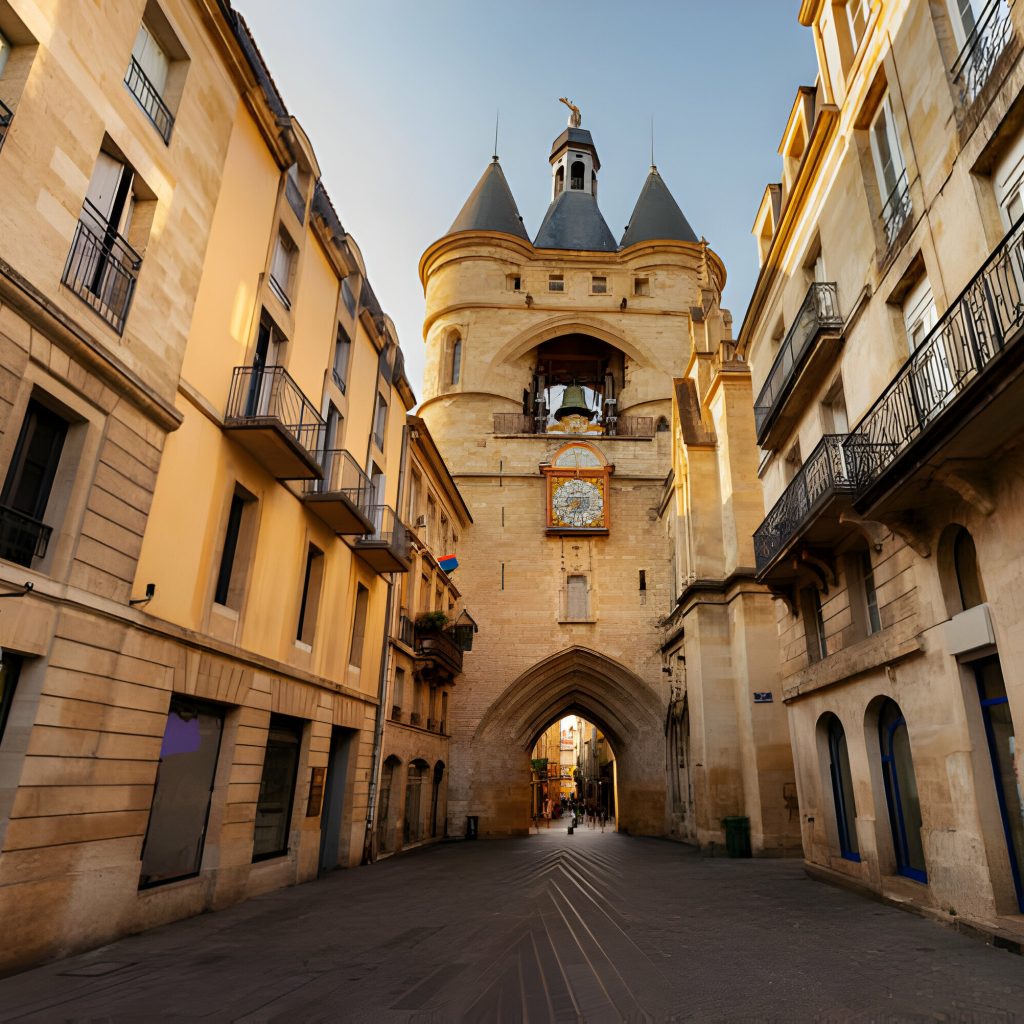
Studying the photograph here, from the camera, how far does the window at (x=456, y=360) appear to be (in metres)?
31.7

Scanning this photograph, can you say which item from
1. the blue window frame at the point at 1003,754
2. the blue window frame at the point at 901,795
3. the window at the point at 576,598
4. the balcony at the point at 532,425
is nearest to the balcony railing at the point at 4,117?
the blue window frame at the point at 1003,754

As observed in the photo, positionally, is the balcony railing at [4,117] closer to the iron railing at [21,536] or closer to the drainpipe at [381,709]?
the iron railing at [21,536]

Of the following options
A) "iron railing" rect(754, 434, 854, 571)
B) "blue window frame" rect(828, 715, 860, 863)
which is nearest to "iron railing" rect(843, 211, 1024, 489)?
"iron railing" rect(754, 434, 854, 571)

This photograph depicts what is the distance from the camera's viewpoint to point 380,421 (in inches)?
677

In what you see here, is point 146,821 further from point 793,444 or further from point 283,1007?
point 793,444

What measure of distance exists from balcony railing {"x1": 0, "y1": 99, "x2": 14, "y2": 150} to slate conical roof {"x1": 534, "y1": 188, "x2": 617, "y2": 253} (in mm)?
32268

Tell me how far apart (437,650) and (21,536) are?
14.8 metres

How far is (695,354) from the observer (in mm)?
23438

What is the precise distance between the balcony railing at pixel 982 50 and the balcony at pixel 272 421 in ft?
27.9

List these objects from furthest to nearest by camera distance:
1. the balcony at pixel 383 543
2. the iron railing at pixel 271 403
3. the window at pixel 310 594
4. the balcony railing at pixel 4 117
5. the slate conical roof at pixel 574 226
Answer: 1. the slate conical roof at pixel 574 226
2. the balcony at pixel 383 543
3. the window at pixel 310 594
4. the iron railing at pixel 271 403
5. the balcony railing at pixel 4 117

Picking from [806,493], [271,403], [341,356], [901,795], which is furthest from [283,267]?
[901,795]

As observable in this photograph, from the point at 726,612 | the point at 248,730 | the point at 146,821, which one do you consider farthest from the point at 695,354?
the point at 146,821

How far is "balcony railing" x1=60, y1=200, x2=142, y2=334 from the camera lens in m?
7.11

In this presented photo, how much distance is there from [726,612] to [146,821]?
15.0m
